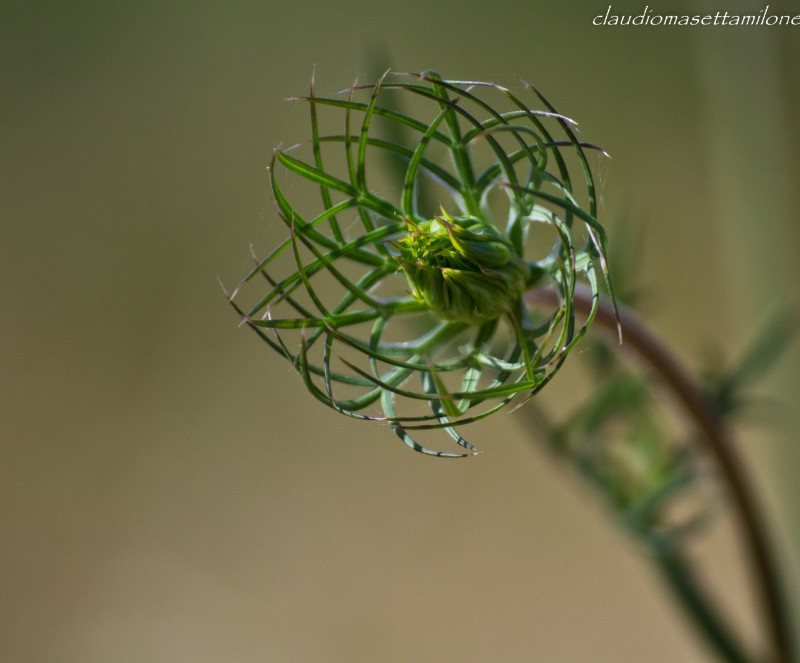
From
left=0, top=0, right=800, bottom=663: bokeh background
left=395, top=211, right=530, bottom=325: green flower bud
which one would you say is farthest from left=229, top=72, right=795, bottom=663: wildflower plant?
left=0, top=0, right=800, bottom=663: bokeh background

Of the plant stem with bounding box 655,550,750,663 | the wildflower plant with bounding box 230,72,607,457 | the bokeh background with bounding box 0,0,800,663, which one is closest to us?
the wildflower plant with bounding box 230,72,607,457

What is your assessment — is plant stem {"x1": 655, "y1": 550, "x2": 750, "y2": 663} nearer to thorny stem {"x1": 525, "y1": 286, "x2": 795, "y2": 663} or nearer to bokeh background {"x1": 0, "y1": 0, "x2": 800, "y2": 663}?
thorny stem {"x1": 525, "y1": 286, "x2": 795, "y2": 663}

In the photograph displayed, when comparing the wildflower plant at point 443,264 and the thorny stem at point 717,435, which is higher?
the wildflower plant at point 443,264

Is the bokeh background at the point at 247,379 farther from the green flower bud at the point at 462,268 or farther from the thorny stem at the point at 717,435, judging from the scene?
the green flower bud at the point at 462,268

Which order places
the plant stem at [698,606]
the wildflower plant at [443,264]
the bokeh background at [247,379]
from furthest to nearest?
1. the bokeh background at [247,379]
2. the plant stem at [698,606]
3. the wildflower plant at [443,264]

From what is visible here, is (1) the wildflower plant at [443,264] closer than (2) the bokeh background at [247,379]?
Yes

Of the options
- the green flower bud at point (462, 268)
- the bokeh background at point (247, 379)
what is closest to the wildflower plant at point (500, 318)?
the green flower bud at point (462, 268)

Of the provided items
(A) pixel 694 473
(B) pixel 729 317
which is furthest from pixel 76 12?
(A) pixel 694 473
